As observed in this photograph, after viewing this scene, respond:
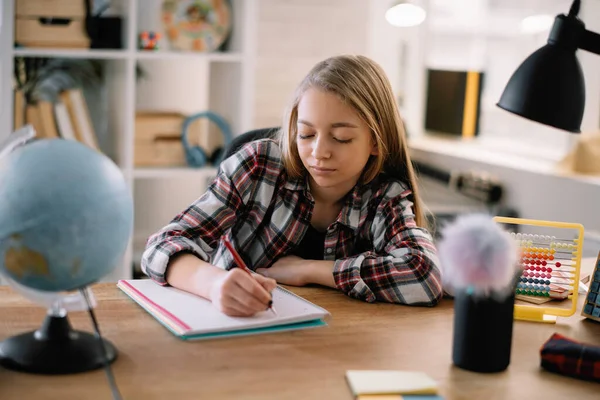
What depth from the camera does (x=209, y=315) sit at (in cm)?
130

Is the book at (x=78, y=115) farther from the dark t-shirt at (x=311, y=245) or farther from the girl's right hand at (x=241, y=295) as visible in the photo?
the girl's right hand at (x=241, y=295)

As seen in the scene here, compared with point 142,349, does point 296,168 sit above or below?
above

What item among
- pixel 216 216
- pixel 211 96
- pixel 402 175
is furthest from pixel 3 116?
pixel 402 175

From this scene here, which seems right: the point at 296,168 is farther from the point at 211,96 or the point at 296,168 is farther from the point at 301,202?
the point at 211,96

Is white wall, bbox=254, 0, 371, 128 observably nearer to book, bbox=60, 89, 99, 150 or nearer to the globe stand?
book, bbox=60, 89, 99, 150

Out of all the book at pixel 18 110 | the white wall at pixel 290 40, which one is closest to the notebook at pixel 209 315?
the book at pixel 18 110

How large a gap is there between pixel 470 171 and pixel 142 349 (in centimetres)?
249

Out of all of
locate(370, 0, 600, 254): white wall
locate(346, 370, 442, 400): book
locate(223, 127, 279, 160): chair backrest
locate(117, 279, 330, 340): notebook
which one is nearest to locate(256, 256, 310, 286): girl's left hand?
locate(117, 279, 330, 340): notebook

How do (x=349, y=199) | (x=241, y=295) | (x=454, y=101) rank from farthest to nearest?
(x=454, y=101) → (x=349, y=199) → (x=241, y=295)

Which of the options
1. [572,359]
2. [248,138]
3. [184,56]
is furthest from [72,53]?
[572,359]

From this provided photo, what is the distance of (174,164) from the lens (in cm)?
321

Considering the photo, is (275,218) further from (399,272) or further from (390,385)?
→ (390,385)

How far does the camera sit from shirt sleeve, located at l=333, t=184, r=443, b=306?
1.48 m

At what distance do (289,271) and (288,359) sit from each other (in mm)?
442
